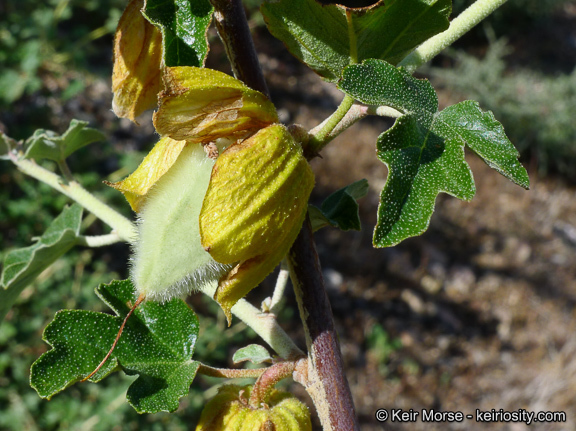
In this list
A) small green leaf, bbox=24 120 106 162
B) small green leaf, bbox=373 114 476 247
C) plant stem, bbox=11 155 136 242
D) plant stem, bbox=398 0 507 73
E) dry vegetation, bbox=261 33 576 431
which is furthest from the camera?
dry vegetation, bbox=261 33 576 431

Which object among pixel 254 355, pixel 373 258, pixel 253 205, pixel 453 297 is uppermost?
pixel 253 205

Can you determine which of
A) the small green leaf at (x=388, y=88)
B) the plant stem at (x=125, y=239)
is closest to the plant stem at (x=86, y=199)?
the plant stem at (x=125, y=239)

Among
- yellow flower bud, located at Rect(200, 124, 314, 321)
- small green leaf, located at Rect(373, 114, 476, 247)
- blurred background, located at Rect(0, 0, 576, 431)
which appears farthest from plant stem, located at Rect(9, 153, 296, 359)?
blurred background, located at Rect(0, 0, 576, 431)

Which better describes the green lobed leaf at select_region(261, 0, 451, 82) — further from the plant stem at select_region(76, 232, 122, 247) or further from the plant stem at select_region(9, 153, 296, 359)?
the plant stem at select_region(76, 232, 122, 247)

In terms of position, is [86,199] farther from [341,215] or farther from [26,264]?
[341,215]

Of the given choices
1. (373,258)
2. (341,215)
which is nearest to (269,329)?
(341,215)

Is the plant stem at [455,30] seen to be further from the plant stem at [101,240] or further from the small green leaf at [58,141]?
the small green leaf at [58,141]

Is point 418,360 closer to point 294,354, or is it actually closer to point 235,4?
point 294,354
